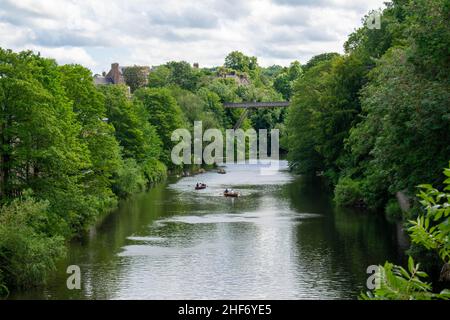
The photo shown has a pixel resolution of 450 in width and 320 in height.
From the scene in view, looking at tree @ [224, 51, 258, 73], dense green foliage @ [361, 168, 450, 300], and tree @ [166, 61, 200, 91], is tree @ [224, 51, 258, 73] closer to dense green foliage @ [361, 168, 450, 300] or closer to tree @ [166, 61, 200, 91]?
tree @ [166, 61, 200, 91]

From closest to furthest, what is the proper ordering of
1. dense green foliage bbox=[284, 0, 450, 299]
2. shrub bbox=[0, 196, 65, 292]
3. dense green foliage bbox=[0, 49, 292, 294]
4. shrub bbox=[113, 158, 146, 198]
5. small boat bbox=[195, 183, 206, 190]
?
dense green foliage bbox=[284, 0, 450, 299]
shrub bbox=[0, 196, 65, 292]
dense green foliage bbox=[0, 49, 292, 294]
shrub bbox=[113, 158, 146, 198]
small boat bbox=[195, 183, 206, 190]

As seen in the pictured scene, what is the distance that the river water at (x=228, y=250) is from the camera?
83.8 ft

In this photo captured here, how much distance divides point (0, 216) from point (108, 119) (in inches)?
1303

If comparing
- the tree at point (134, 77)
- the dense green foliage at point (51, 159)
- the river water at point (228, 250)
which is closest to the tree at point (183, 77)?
the tree at point (134, 77)

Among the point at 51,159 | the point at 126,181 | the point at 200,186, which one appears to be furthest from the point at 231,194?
the point at 51,159

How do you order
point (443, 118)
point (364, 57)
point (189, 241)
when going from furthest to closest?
point (364, 57), point (189, 241), point (443, 118)

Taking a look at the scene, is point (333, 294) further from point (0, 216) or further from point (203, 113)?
point (203, 113)

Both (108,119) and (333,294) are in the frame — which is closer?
(333,294)

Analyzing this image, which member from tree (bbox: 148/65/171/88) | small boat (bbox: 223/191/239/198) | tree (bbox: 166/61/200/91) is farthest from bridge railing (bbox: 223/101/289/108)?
small boat (bbox: 223/191/239/198)

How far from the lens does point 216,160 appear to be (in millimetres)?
85875

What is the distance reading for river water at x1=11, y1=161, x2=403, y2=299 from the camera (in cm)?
2553

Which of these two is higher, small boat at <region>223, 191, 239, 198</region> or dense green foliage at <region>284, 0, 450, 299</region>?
dense green foliage at <region>284, 0, 450, 299</region>

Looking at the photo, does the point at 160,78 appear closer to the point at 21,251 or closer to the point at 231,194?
the point at 231,194
